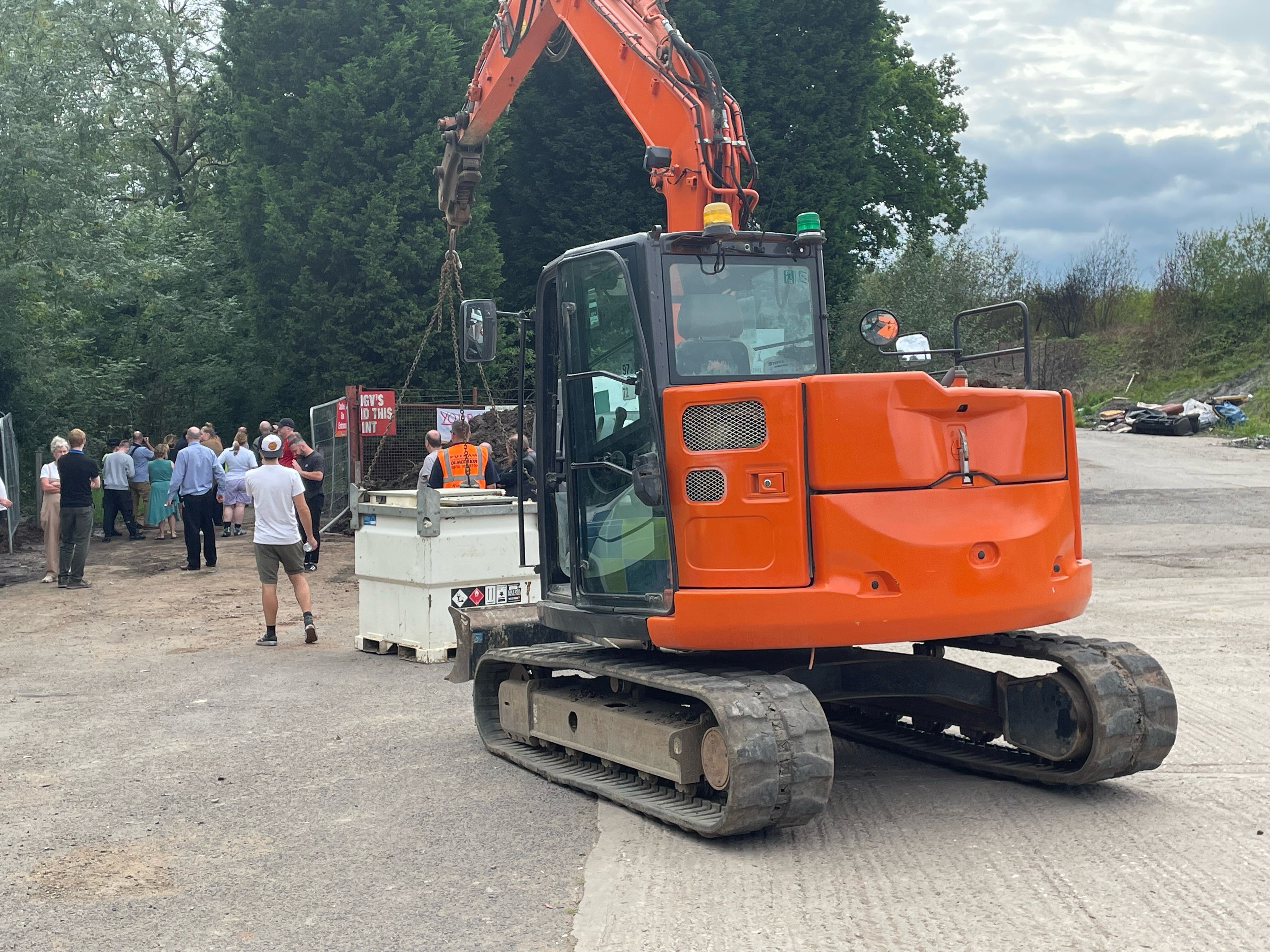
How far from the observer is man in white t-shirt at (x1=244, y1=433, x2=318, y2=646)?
11688mm

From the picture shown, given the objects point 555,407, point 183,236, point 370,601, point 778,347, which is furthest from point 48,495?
point 183,236

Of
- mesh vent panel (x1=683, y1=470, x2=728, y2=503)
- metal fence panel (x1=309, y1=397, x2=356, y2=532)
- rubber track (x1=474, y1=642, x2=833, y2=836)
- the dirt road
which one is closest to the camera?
the dirt road

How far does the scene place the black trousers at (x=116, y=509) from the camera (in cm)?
2219

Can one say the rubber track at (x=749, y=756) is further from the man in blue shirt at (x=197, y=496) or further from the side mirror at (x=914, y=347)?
the man in blue shirt at (x=197, y=496)

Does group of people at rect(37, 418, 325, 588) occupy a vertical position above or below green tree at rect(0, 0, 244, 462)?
below

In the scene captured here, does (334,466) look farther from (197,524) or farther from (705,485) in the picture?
(705,485)

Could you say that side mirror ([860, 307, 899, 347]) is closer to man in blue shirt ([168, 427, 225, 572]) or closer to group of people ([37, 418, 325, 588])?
group of people ([37, 418, 325, 588])

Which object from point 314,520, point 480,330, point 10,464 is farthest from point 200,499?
point 480,330

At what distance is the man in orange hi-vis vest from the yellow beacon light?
6.57m

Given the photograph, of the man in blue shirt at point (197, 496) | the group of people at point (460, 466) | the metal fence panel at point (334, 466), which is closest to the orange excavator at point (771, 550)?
the group of people at point (460, 466)

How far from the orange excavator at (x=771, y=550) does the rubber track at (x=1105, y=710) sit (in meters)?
0.01

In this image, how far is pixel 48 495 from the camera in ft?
57.2

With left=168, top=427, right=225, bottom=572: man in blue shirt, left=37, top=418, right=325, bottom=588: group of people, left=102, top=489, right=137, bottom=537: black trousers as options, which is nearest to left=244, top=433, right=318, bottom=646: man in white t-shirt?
left=37, top=418, right=325, bottom=588: group of people

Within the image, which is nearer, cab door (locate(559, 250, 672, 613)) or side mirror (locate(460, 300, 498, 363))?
cab door (locate(559, 250, 672, 613))
